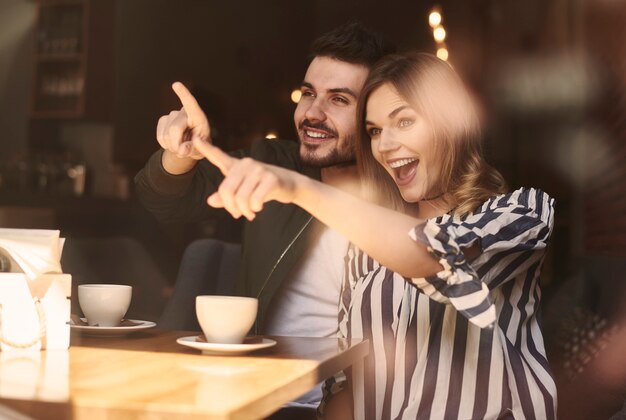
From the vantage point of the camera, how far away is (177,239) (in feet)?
9.70

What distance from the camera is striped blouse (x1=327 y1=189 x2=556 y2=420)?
129 cm

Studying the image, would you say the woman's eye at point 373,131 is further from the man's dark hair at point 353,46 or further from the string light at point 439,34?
the string light at point 439,34

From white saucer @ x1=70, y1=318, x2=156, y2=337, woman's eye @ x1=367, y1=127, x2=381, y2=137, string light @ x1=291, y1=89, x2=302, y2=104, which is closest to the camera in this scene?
white saucer @ x1=70, y1=318, x2=156, y2=337

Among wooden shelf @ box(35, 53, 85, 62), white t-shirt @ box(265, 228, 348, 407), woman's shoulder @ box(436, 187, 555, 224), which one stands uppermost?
wooden shelf @ box(35, 53, 85, 62)

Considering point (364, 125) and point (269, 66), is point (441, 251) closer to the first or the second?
point (364, 125)

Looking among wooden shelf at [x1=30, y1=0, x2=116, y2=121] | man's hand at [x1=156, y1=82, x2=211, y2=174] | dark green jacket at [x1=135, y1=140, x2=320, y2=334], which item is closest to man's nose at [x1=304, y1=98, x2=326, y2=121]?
dark green jacket at [x1=135, y1=140, x2=320, y2=334]

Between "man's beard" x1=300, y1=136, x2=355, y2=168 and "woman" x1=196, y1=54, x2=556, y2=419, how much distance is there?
0.27 meters

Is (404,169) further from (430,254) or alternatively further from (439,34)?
(439,34)

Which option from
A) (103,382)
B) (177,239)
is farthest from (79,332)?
(177,239)

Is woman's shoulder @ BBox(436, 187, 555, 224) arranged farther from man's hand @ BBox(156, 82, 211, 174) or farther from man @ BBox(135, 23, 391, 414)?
man @ BBox(135, 23, 391, 414)

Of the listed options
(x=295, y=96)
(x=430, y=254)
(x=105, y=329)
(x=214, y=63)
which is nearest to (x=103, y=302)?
(x=105, y=329)

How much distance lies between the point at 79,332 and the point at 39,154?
2.46 meters

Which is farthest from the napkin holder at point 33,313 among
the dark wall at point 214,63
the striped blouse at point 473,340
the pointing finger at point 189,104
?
the dark wall at point 214,63

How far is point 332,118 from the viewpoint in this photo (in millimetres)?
2070
